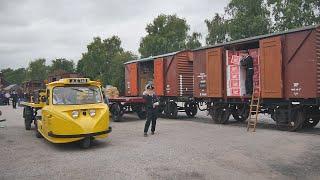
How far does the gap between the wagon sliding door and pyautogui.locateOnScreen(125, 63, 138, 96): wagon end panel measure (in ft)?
35.9

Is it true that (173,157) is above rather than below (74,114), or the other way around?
below

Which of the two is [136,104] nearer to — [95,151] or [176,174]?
[95,151]

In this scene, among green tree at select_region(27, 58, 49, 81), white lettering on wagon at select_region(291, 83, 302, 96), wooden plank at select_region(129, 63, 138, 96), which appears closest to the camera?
white lettering on wagon at select_region(291, 83, 302, 96)

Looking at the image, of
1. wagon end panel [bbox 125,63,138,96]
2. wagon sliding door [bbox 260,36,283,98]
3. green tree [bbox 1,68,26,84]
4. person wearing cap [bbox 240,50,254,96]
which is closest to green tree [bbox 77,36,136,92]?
wagon end panel [bbox 125,63,138,96]

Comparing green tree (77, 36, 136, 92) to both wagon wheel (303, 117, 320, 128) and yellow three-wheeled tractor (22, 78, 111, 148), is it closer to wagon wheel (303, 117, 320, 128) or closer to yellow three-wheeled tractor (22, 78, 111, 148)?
wagon wheel (303, 117, 320, 128)

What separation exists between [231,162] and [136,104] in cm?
1123

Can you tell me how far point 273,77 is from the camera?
45.5ft

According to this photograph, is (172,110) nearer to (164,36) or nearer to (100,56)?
(164,36)

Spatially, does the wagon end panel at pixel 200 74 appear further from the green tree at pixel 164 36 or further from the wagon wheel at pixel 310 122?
the green tree at pixel 164 36

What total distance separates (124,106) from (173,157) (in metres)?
10.3

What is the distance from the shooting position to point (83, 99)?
37.5ft

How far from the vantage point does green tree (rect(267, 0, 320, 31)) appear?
37750 mm

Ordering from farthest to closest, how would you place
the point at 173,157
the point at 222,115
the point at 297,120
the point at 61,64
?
the point at 61,64 → the point at 222,115 → the point at 297,120 → the point at 173,157

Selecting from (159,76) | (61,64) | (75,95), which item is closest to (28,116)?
(75,95)
